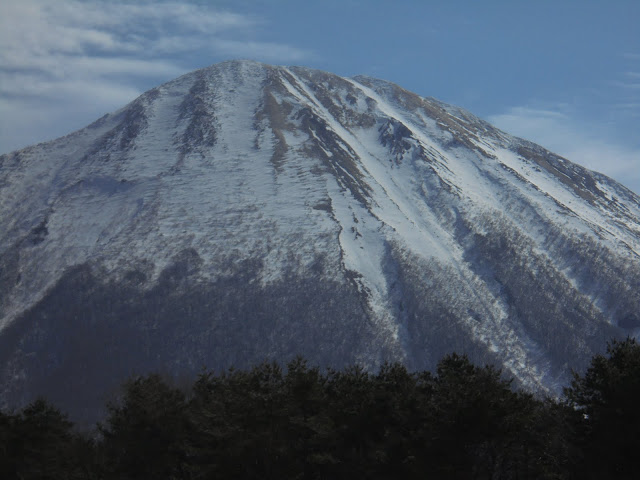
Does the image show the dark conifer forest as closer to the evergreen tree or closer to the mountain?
the evergreen tree

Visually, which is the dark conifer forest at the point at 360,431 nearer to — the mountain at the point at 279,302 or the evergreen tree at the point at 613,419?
the evergreen tree at the point at 613,419

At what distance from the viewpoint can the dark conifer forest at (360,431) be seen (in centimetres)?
3797

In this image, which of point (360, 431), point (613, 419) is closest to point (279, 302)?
point (360, 431)

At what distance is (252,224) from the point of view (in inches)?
7697

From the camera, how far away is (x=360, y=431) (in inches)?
1772

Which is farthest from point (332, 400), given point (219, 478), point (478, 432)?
point (478, 432)

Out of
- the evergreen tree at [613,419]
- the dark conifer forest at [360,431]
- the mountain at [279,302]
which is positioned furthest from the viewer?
the mountain at [279,302]

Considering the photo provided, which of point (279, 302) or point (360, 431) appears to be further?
point (279, 302)

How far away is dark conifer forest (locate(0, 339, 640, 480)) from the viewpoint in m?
38.0

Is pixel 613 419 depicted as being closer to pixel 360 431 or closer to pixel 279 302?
pixel 360 431

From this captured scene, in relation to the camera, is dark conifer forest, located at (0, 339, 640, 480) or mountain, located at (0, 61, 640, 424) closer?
dark conifer forest, located at (0, 339, 640, 480)

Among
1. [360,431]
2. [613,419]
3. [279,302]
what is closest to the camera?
[613,419]

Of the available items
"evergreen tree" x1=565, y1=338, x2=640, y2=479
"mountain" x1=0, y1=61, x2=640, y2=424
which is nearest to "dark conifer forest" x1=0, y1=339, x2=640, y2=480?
"evergreen tree" x1=565, y1=338, x2=640, y2=479

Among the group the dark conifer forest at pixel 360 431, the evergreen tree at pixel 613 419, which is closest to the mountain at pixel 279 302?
the dark conifer forest at pixel 360 431
